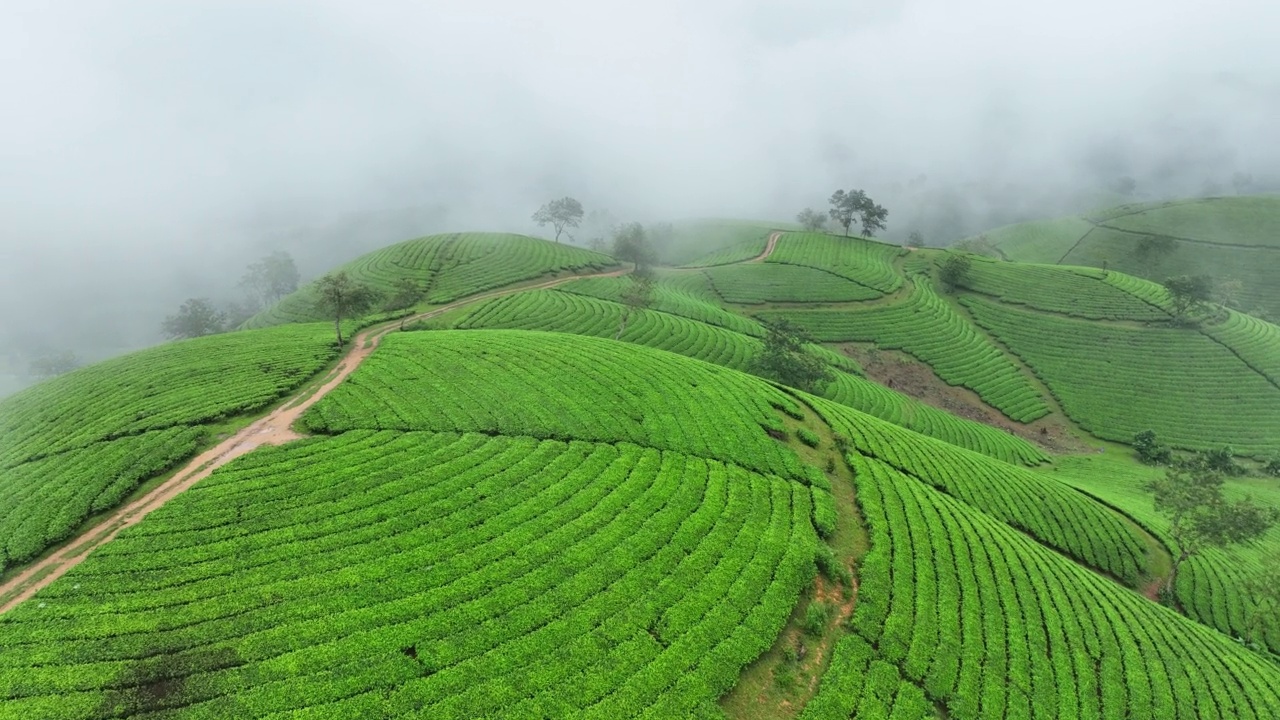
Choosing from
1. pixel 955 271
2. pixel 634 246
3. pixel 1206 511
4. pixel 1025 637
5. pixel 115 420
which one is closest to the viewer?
pixel 1025 637

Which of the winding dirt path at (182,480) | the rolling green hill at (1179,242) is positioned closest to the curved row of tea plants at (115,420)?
the winding dirt path at (182,480)

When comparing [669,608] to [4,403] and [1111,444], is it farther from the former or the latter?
[1111,444]

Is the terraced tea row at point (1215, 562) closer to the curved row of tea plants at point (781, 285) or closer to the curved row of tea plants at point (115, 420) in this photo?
the curved row of tea plants at point (781, 285)

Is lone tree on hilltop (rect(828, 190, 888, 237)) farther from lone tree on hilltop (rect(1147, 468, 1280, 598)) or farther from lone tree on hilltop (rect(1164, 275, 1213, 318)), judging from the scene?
lone tree on hilltop (rect(1147, 468, 1280, 598))

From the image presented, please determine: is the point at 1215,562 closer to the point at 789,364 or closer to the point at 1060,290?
the point at 789,364

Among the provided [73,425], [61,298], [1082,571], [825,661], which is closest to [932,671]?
[825,661]

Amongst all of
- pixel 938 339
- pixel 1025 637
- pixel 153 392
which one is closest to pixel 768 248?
pixel 938 339
